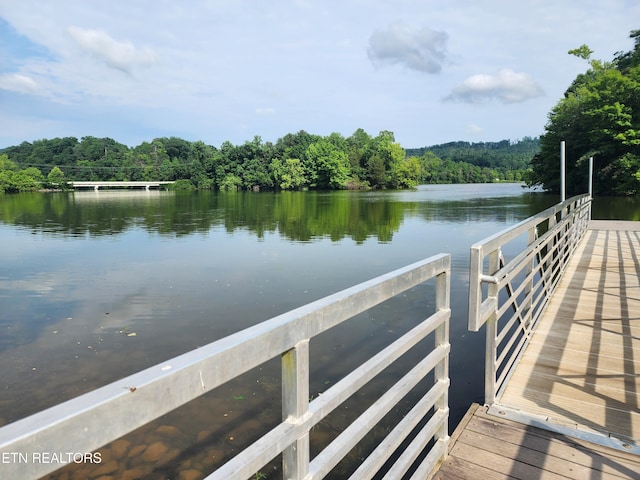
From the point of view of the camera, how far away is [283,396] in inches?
47.7

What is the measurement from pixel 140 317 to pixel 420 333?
641 cm

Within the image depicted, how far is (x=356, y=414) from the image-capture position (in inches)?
174

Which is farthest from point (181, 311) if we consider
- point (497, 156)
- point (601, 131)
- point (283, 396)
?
point (497, 156)

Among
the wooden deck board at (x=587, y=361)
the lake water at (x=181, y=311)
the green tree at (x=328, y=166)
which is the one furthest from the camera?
the green tree at (x=328, y=166)

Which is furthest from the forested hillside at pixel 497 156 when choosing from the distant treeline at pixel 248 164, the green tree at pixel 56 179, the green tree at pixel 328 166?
the green tree at pixel 56 179

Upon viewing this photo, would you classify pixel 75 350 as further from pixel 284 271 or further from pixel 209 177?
pixel 209 177

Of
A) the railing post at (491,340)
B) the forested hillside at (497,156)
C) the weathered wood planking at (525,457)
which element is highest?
the forested hillside at (497,156)

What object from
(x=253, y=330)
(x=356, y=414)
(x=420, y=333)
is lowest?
(x=356, y=414)

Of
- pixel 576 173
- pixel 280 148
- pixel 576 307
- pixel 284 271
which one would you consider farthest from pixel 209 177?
pixel 576 307

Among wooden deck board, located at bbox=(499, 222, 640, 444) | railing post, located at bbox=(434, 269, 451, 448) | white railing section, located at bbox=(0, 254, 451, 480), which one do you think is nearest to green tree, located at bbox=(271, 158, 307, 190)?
wooden deck board, located at bbox=(499, 222, 640, 444)

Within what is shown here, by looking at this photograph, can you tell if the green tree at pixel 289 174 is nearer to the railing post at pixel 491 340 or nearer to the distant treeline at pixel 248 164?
the distant treeline at pixel 248 164

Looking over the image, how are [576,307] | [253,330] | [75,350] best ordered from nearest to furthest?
[253,330] < [576,307] < [75,350]

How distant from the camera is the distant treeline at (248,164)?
247 feet

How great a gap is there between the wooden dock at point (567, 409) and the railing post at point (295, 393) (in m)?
1.26
